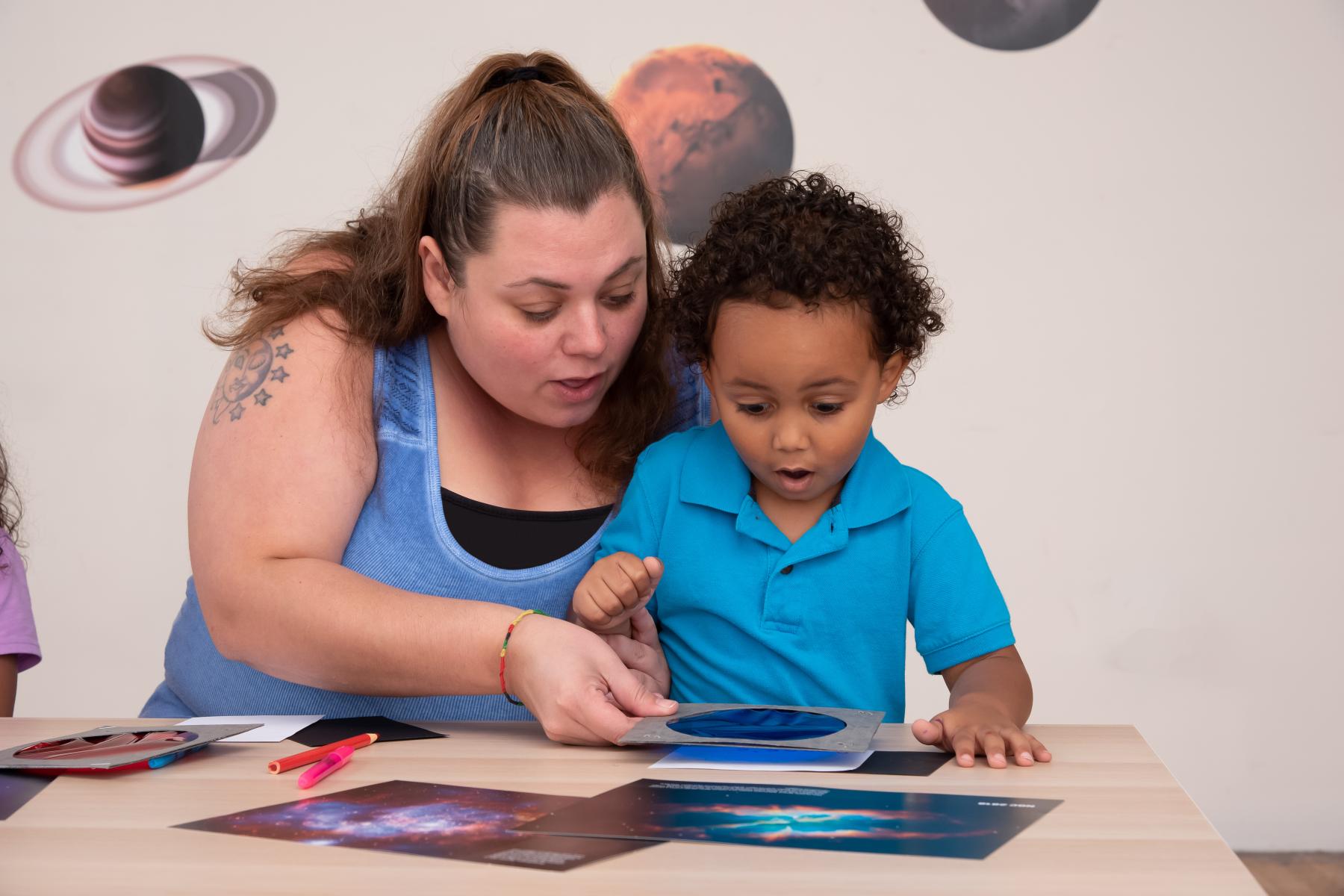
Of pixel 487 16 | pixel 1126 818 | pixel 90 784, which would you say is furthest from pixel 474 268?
pixel 487 16

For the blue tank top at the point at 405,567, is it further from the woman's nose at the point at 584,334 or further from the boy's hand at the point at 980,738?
the boy's hand at the point at 980,738

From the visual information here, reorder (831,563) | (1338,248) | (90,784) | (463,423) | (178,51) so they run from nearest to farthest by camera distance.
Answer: (90,784) < (831,563) < (463,423) < (1338,248) < (178,51)

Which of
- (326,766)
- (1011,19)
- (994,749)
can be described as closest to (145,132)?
(1011,19)

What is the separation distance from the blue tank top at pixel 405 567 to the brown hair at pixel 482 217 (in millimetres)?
95

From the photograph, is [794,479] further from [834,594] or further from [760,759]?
[760,759]

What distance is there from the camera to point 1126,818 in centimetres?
87

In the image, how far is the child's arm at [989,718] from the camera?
3.42ft

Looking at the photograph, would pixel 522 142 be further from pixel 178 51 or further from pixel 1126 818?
pixel 178 51

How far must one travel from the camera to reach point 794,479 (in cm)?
141

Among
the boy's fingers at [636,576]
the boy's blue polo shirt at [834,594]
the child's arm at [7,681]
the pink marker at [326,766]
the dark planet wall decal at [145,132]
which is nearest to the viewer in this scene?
the pink marker at [326,766]

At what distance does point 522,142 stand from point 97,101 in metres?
2.31

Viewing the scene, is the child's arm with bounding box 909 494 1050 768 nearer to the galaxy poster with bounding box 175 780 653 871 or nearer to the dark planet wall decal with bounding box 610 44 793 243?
the galaxy poster with bounding box 175 780 653 871

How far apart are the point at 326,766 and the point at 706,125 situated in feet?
7.95

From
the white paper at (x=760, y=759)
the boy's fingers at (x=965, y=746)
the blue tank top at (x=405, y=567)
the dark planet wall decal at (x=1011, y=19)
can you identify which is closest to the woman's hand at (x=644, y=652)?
the blue tank top at (x=405, y=567)
